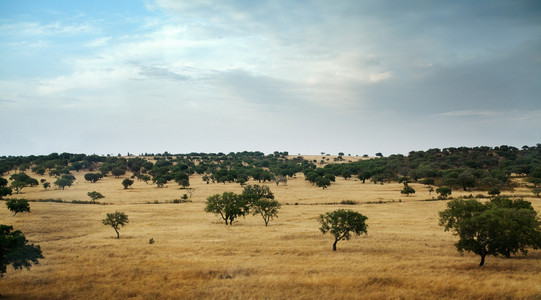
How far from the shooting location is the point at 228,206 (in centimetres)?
6397

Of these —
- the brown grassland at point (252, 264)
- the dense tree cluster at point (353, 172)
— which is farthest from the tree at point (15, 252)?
the dense tree cluster at point (353, 172)

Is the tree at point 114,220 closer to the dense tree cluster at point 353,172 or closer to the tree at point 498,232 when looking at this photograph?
the tree at point 498,232

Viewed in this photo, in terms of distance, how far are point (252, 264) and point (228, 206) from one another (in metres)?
30.2

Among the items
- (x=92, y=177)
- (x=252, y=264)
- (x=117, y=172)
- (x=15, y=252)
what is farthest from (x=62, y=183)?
(x=252, y=264)

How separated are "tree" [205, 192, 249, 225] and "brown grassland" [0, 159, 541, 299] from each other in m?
2.49

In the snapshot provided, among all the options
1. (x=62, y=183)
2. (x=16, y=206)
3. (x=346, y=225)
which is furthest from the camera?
(x=62, y=183)

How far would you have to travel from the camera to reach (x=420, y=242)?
45594mm

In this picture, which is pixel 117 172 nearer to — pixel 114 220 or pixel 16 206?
pixel 16 206

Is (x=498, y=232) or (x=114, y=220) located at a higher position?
(x=498, y=232)

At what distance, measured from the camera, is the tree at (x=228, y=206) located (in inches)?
2520

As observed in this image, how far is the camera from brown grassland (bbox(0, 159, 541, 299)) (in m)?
27.0

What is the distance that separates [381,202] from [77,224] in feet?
240

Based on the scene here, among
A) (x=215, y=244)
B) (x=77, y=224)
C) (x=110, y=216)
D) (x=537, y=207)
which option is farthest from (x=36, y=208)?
(x=537, y=207)

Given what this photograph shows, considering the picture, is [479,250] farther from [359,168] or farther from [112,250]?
[359,168]
